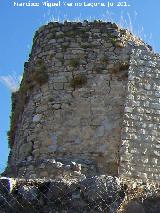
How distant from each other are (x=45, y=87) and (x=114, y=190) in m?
5.40

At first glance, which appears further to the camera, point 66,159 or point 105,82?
point 105,82

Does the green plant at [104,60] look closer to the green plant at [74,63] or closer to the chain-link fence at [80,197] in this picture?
the green plant at [74,63]

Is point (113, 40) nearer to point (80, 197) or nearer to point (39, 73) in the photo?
point (39, 73)

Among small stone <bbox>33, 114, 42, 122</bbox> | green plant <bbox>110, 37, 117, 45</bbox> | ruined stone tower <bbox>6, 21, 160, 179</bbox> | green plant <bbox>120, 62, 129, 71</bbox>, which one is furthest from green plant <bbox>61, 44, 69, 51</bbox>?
small stone <bbox>33, 114, 42, 122</bbox>

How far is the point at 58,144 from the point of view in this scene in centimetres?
1033

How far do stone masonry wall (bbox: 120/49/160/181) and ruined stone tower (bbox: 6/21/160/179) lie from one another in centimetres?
2

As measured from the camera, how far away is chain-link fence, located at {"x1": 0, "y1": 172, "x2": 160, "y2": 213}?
19.0 ft

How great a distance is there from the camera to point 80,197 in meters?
5.91

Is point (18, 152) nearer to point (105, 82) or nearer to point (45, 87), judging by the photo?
point (45, 87)

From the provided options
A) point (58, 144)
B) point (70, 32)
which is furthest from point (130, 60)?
point (58, 144)

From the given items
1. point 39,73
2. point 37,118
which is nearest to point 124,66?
point 39,73

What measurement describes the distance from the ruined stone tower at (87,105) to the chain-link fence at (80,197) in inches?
140

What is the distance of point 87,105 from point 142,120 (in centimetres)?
112

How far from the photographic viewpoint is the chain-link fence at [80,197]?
5.80 metres
